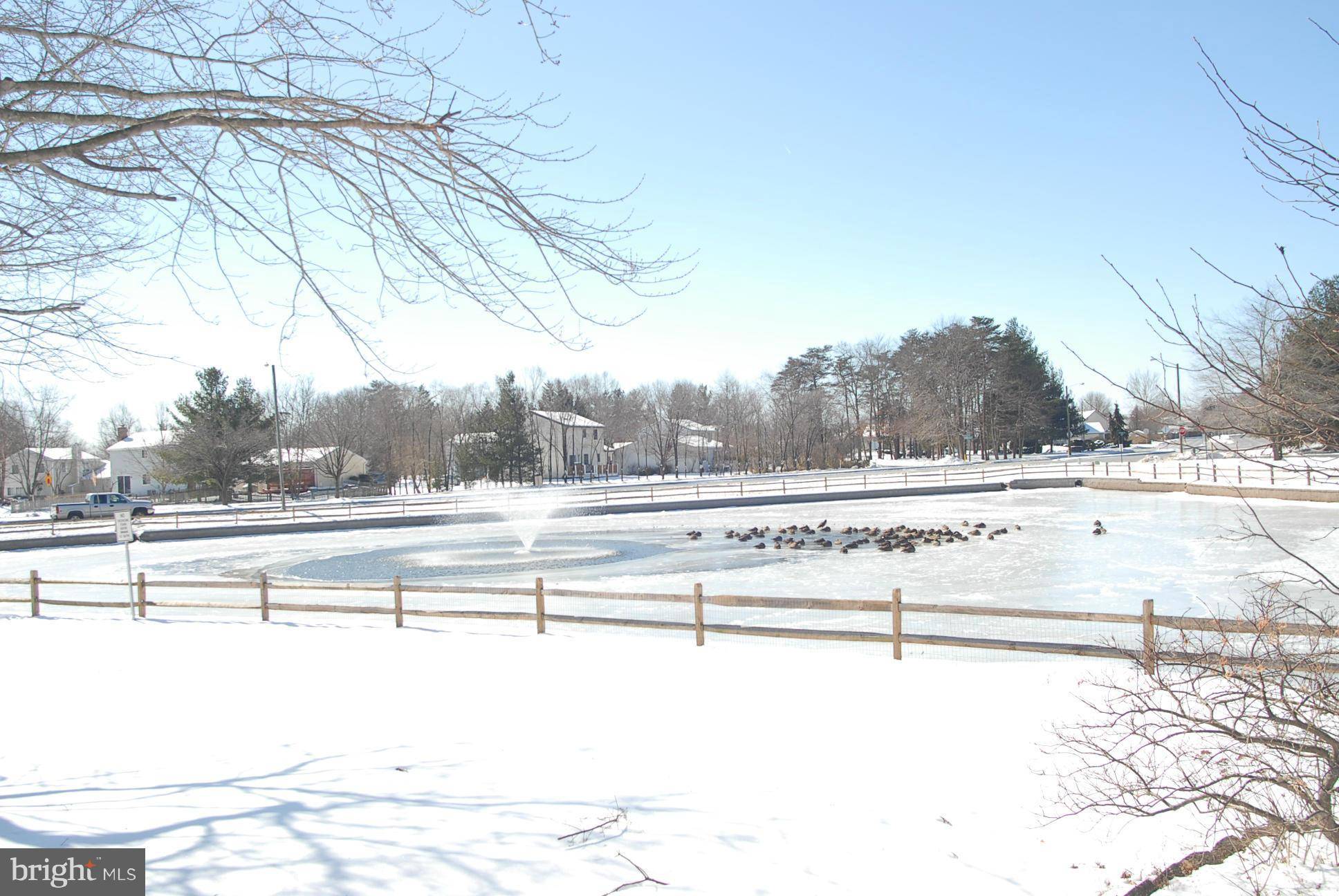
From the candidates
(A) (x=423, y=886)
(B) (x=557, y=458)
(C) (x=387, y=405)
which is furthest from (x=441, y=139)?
(B) (x=557, y=458)

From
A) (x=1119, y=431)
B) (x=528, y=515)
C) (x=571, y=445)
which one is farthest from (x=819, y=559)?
(x=1119, y=431)

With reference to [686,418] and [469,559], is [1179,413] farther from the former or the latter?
[686,418]

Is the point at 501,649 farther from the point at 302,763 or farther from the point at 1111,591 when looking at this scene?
the point at 1111,591

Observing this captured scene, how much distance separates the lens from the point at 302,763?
5871 millimetres

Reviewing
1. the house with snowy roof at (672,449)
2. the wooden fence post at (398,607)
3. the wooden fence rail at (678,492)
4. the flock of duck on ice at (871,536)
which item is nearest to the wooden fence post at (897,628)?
the wooden fence post at (398,607)

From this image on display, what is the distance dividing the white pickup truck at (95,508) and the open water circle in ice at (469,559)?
984 inches

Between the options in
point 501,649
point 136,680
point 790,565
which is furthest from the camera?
point 790,565

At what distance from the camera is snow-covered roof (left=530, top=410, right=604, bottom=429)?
8288cm

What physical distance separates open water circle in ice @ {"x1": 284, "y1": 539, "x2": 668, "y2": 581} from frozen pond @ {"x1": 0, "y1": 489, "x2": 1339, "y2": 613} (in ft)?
0.30

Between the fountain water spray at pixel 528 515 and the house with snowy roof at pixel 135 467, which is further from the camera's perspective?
the house with snowy roof at pixel 135 467

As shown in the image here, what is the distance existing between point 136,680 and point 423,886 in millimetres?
6656

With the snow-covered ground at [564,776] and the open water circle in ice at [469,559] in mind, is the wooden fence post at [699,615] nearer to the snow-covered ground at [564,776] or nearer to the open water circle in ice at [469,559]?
the snow-covered ground at [564,776]

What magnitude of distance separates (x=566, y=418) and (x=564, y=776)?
79319 millimetres

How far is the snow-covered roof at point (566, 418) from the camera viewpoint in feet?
272
